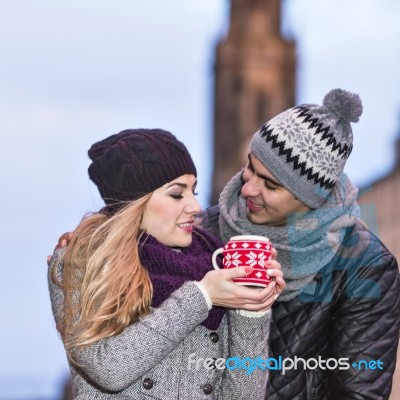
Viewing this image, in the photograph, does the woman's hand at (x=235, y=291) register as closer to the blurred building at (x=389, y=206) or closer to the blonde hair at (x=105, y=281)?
the blonde hair at (x=105, y=281)

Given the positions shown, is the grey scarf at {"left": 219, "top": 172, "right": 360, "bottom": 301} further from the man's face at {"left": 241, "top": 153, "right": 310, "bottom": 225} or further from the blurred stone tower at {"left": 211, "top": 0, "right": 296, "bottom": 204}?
the blurred stone tower at {"left": 211, "top": 0, "right": 296, "bottom": 204}

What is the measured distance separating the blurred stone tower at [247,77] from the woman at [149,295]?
5594cm

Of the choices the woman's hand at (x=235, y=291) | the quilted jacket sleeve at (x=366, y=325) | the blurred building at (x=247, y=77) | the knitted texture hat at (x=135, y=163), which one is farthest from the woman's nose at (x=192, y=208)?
the blurred building at (x=247, y=77)

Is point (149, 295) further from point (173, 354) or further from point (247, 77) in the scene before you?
point (247, 77)

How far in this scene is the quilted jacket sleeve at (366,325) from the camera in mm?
5602

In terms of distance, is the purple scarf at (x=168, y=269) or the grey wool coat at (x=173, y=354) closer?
the grey wool coat at (x=173, y=354)

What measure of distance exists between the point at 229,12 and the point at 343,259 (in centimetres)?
5717

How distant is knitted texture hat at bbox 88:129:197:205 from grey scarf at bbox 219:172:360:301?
0.59 m

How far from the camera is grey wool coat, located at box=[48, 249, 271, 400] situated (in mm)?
4906

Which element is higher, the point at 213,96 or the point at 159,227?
the point at 159,227

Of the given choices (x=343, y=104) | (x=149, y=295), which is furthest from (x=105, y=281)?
(x=343, y=104)

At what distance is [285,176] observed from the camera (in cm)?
571

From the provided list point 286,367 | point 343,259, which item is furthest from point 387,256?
point 286,367

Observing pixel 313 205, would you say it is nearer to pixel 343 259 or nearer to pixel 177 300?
pixel 343 259
